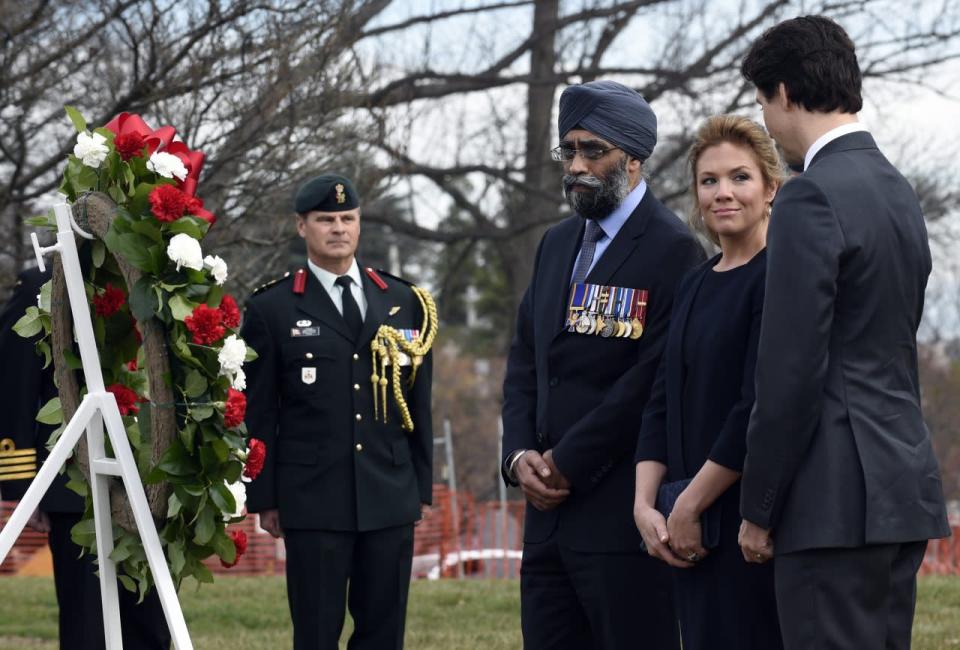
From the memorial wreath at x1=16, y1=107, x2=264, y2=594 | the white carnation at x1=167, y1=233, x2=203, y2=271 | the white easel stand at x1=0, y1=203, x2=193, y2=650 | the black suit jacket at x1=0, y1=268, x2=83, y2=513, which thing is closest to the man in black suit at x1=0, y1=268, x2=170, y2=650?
the black suit jacket at x1=0, y1=268, x2=83, y2=513

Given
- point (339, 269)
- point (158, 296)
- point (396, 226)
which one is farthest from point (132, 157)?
point (396, 226)

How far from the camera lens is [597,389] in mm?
4441

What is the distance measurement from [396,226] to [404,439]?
12.8 m

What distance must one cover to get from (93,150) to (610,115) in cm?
166

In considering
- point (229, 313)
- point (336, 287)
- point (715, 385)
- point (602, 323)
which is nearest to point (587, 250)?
point (602, 323)

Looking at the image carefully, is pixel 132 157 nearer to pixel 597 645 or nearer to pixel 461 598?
pixel 597 645

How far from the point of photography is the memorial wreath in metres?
4.34

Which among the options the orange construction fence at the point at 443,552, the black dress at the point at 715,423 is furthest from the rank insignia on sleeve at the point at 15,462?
the orange construction fence at the point at 443,552

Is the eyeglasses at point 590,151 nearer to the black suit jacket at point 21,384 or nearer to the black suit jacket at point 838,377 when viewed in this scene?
the black suit jacket at point 838,377

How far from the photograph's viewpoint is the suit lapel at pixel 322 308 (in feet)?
18.6

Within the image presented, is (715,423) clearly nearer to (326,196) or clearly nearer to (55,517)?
(326,196)

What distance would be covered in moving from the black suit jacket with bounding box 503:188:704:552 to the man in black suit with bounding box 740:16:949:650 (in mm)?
961

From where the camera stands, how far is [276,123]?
31.9 ft

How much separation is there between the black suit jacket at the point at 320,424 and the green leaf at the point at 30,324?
1.01 meters
